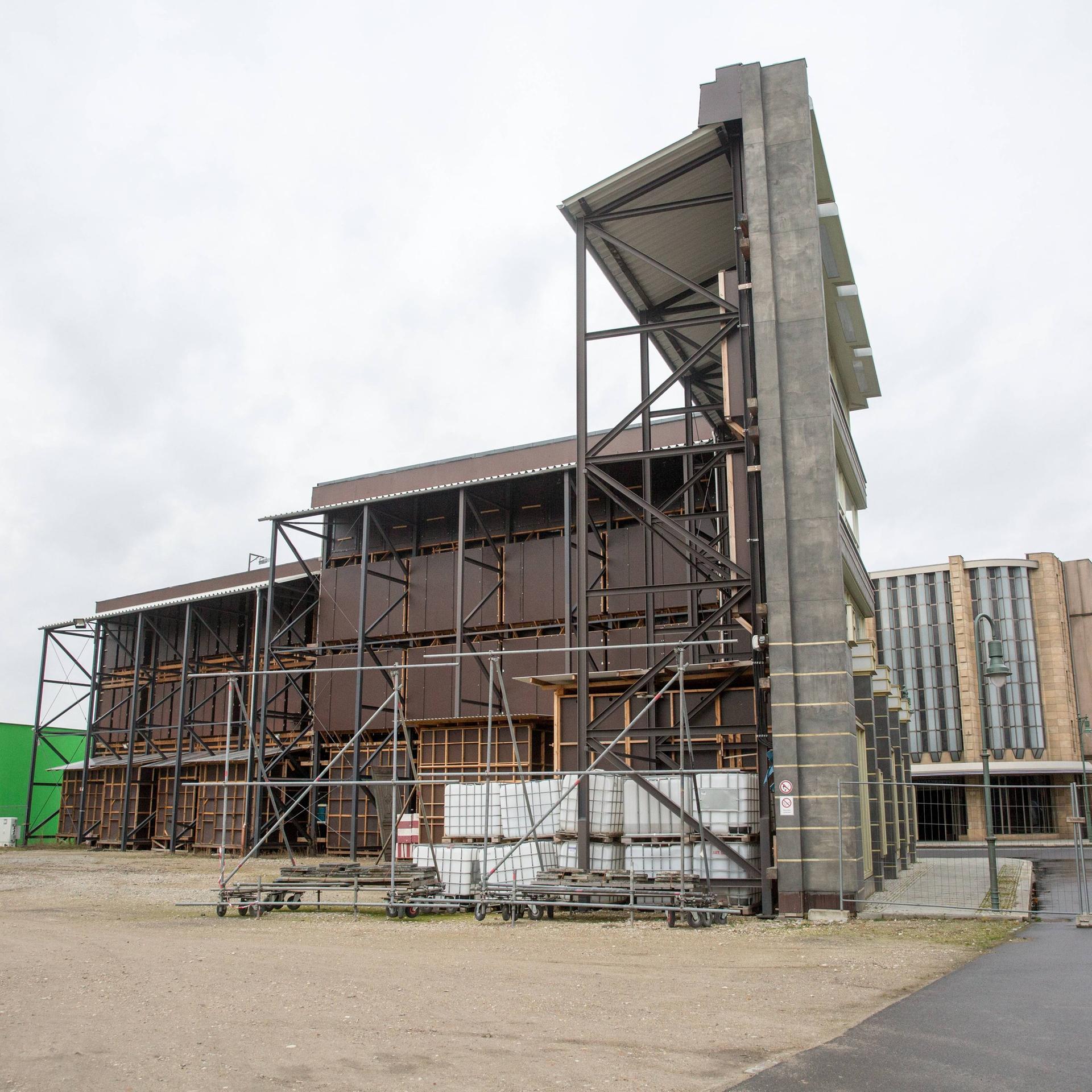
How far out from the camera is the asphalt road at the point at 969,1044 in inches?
260

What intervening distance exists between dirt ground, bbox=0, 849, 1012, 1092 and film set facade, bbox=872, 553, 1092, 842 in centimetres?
4412

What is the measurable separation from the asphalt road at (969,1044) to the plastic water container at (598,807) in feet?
27.0

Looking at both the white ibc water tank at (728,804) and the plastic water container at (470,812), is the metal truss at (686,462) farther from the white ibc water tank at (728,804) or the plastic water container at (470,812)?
the plastic water container at (470,812)

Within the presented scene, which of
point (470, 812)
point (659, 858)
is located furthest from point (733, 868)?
point (470, 812)

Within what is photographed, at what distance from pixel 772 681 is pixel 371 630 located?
21448 millimetres

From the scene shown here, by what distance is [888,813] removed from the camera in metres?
27.2

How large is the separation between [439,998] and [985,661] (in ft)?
175

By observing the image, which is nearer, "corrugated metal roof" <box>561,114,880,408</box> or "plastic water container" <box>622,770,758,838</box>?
"plastic water container" <box>622,770,758,838</box>

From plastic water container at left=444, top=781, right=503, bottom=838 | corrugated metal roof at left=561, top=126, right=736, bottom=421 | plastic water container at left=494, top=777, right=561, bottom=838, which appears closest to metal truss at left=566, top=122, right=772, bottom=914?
corrugated metal roof at left=561, top=126, right=736, bottom=421

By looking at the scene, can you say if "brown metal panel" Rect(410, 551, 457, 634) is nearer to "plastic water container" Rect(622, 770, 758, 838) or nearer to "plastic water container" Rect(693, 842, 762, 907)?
"plastic water container" Rect(622, 770, 758, 838)

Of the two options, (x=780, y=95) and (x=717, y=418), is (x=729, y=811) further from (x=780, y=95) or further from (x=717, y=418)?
(x=780, y=95)

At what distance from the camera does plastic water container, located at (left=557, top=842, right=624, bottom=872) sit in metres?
18.2

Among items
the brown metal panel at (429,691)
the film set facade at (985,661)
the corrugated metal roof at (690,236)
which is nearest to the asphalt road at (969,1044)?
the corrugated metal roof at (690,236)

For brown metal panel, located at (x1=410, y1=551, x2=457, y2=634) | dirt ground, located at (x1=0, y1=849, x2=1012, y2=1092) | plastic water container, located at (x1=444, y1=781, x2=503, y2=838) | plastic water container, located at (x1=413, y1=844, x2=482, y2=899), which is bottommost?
dirt ground, located at (x1=0, y1=849, x2=1012, y2=1092)
